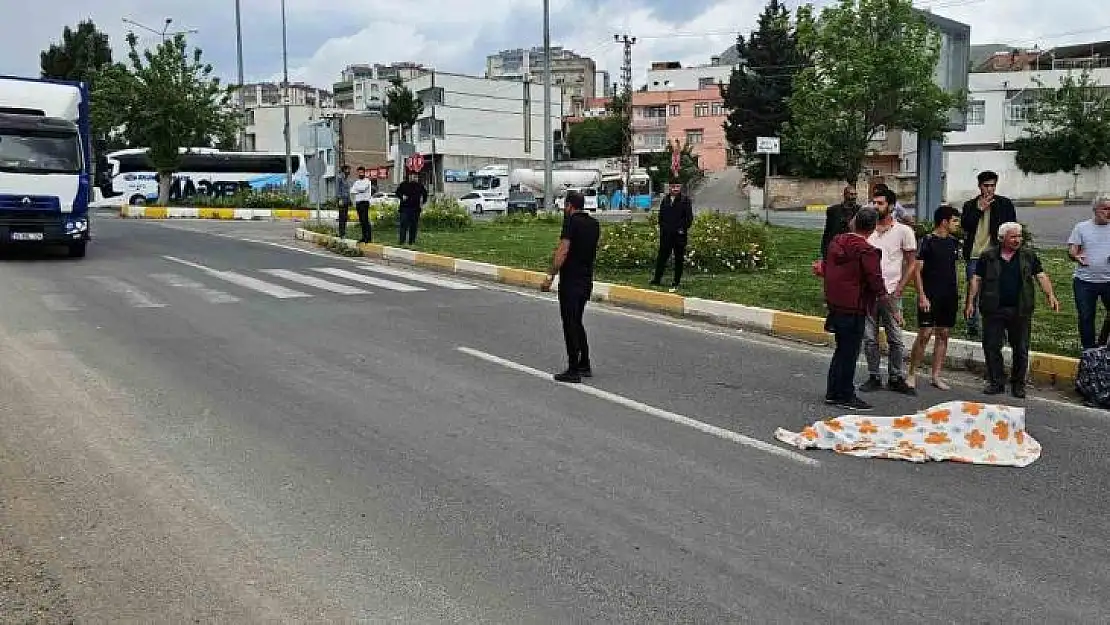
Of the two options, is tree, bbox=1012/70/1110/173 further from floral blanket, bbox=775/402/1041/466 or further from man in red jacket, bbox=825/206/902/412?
floral blanket, bbox=775/402/1041/466

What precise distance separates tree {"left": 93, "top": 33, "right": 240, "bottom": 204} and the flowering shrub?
31.4 metres

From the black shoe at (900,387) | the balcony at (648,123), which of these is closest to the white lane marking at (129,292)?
the black shoe at (900,387)

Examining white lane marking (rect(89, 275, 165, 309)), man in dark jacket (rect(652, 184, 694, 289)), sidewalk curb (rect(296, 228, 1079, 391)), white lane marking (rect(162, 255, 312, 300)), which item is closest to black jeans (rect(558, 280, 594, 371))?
sidewalk curb (rect(296, 228, 1079, 391))

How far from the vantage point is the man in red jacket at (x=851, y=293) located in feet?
26.8

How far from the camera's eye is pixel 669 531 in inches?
202

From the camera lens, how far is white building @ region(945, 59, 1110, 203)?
178 feet

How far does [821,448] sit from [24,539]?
4775 mm

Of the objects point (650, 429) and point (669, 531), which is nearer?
point (669, 531)

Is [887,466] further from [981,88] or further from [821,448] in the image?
[981,88]

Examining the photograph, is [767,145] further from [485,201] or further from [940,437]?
[485,201]

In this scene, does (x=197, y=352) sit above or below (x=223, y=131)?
below

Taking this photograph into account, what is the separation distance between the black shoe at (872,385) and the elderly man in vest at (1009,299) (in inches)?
39.8

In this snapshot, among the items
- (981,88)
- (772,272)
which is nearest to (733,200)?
(981,88)

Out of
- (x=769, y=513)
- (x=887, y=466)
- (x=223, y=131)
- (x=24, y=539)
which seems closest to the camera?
(x=24, y=539)
